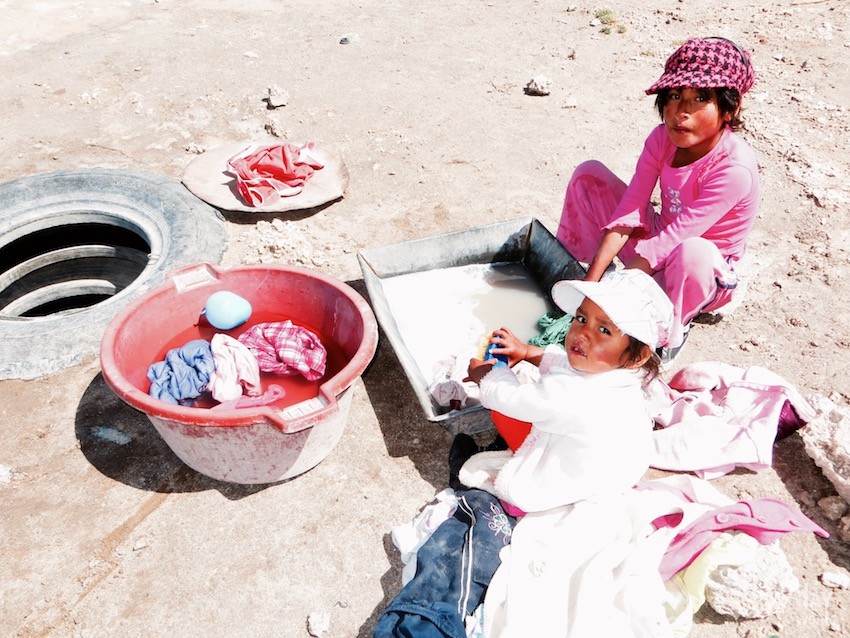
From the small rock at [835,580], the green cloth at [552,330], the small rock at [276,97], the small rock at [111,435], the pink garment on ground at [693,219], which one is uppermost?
the pink garment on ground at [693,219]

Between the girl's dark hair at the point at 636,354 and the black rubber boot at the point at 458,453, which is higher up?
the girl's dark hair at the point at 636,354

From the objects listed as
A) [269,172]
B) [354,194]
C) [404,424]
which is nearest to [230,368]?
[404,424]

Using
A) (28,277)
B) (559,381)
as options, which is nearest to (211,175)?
(28,277)

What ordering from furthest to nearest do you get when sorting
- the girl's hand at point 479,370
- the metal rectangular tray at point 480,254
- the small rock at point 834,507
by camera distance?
1. the metal rectangular tray at point 480,254
2. the small rock at point 834,507
3. the girl's hand at point 479,370

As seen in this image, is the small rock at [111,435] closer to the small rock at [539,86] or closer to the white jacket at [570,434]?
the white jacket at [570,434]

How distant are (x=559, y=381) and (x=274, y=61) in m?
4.57

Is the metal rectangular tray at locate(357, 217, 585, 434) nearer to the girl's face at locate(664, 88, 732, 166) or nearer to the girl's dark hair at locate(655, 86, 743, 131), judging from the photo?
the girl's face at locate(664, 88, 732, 166)

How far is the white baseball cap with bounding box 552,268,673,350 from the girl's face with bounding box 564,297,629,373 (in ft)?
0.18

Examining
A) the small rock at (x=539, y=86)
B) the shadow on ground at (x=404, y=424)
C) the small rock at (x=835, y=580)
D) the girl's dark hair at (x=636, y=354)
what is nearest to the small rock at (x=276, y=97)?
the small rock at (x=539, y=86)

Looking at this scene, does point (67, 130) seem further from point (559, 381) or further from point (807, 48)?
point (807, 48)

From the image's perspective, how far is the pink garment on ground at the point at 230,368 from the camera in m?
2.39

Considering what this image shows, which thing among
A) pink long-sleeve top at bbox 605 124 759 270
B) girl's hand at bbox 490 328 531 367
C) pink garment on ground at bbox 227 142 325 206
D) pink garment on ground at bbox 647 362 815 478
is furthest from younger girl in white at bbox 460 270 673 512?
pink garment on ground at bbox 227 142 325 206

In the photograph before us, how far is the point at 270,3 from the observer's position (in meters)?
6.38

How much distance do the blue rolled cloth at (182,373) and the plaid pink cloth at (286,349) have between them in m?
0.19
